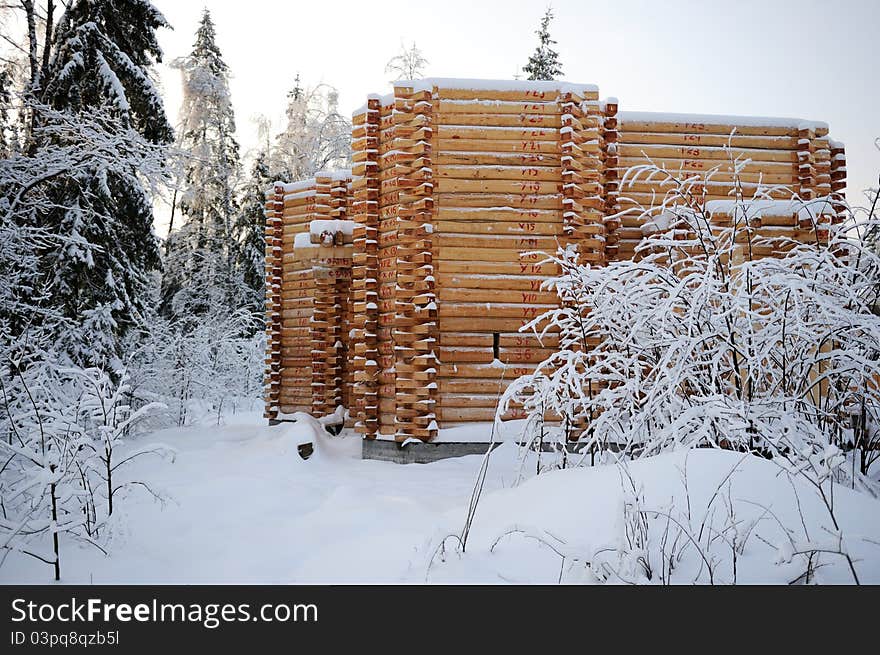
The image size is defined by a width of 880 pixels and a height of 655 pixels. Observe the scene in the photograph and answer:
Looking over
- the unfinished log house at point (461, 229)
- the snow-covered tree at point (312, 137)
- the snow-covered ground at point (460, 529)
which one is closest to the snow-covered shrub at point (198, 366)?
the snow-covered tree at point (312, 137)

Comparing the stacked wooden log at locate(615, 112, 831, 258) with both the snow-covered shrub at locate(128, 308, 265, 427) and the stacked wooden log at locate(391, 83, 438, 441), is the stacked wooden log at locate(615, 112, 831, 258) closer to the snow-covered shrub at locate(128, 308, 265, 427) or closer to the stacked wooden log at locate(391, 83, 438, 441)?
the stacked wooden log at locate(391, 83, 438, 441)

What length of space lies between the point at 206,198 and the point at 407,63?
947 centimetres

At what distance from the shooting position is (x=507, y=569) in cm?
379

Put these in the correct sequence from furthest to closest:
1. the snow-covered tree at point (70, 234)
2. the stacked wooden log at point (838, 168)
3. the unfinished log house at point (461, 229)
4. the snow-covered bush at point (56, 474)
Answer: the stacked wooden log at point (838, 168) < the unfinished log house at point (461, 229) < the snow-covered tree at point (70, 234) < the snow-covered bush at point (56, 474)

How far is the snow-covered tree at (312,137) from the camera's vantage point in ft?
83.7

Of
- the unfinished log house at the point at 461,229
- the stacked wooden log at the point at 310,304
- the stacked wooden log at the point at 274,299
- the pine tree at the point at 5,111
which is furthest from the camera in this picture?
the stacked wooden log at the point at 274,299

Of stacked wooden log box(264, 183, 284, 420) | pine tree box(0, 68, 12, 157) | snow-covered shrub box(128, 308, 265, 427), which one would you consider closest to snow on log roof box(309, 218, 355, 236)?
stacked wooden log box(264, 183, 284, 420)

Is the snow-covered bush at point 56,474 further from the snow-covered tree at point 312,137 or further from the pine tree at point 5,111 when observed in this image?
the snow-covered tree at point 312,137

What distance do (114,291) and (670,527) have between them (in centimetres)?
1283

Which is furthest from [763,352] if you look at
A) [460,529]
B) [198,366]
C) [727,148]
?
[198,366]

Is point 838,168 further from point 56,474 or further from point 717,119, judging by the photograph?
A: point 56,474

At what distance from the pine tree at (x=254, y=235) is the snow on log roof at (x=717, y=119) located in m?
16.5

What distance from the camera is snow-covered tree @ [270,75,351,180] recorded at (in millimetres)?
25516
